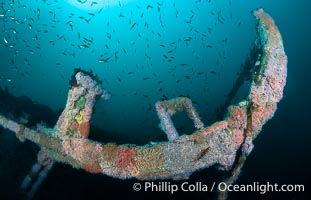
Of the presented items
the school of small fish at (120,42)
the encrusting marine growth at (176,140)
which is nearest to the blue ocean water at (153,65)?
the school of small fish at (120,42)

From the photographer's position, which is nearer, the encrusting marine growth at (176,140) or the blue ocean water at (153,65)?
the encrusting marine growth at (176,140)

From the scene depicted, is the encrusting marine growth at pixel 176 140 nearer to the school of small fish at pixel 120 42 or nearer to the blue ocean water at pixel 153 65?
the blue ocean water at pixel 153 65

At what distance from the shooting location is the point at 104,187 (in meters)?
7.09

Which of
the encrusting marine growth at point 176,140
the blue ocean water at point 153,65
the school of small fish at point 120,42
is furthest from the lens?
the school of small fish at point 120,42

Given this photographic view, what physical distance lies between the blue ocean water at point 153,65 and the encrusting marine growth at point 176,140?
2.47 metres

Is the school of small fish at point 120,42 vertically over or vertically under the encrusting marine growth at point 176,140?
over

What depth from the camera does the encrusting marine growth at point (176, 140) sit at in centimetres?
453

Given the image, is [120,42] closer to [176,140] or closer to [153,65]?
[153,65]

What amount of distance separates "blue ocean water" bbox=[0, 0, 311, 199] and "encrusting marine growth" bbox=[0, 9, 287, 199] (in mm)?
2471

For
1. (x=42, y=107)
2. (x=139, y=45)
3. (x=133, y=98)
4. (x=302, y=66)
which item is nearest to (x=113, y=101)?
(x=133, y=98)

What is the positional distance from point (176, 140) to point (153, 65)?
3235 inches

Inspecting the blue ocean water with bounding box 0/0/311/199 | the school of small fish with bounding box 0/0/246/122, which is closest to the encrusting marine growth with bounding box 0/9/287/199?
the blue ocean water with bounding box 0/0/311/199

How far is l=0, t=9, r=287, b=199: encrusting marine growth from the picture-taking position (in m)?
4.53

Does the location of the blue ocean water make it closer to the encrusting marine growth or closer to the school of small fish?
the school of small fish
